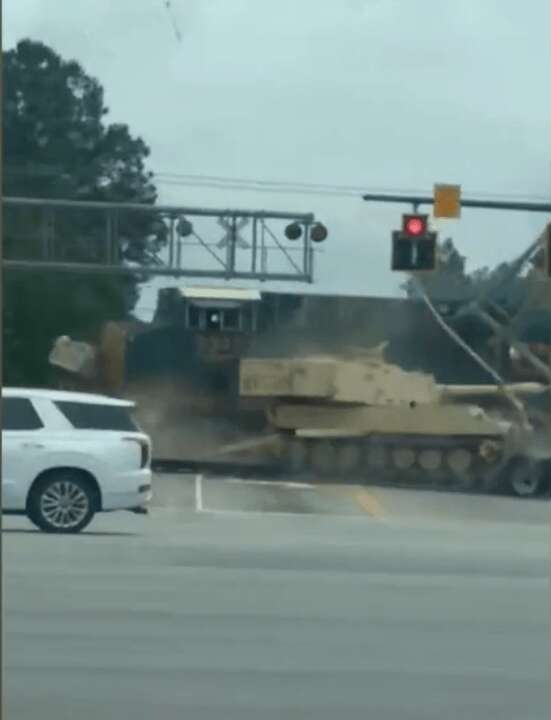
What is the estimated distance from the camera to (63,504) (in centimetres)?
1497

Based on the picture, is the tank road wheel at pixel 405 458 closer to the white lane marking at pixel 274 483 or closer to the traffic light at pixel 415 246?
the white lane marking at pixel 274 483

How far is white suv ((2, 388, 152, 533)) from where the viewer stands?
13312mm

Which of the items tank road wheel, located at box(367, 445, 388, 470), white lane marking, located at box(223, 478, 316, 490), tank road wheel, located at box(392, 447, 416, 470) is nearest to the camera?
white lane marking, located at box(223, 478, 316, 490)

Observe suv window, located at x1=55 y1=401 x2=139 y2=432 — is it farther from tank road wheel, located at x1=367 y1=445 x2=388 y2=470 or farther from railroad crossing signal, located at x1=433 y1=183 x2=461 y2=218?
tank road wheel, located at x1=367 y1=445 x2=388 y2=470

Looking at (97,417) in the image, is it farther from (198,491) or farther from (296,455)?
(296,455)

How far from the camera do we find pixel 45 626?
9.33 metres

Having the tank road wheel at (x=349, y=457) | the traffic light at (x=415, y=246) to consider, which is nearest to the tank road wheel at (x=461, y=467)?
the tank road wheel at (x=349, y=457)

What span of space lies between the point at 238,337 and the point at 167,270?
1400 centimetres

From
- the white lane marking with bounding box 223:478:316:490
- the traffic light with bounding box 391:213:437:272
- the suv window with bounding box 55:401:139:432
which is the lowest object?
the white lane marking with bounding box 223:478:316:490

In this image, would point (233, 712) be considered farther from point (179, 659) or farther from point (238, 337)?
point (238, 337)

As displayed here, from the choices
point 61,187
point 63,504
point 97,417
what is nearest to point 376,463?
point 97,417

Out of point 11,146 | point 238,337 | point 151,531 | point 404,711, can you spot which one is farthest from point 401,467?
point 11,146

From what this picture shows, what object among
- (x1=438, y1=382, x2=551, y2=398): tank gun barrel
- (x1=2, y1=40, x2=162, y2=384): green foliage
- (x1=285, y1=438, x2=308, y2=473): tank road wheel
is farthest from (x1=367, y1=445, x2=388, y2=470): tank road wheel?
(x1=2, y1=40, x2=162, y2=384): green foliage

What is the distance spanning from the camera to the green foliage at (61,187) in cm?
471
